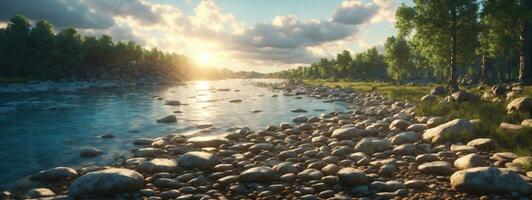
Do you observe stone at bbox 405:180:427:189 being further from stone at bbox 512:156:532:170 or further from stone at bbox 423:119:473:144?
stone at bbox 423:119:473:144

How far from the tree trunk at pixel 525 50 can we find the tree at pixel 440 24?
3417 mm

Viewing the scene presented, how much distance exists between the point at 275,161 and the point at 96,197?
16.0ft

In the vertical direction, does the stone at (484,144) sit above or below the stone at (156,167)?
above

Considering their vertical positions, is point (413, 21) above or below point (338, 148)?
above

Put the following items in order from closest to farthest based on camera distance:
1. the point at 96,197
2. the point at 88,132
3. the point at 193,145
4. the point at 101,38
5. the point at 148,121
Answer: the point at 96,197 < the point at 193,145 < the point at 88,132 < the point at 148,121 < the point at 101,38

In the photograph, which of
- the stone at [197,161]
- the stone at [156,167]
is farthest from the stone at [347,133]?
the stone at [156,167]

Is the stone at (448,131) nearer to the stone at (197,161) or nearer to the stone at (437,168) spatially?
the stone at (437,168)

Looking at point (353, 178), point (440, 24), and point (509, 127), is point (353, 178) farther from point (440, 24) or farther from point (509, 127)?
point (440, 24)

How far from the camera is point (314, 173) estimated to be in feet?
31.7

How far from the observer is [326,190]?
8688 mm

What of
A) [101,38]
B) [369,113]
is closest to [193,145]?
[369,113]

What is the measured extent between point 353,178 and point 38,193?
687cm

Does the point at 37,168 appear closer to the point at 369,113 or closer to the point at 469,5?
the point at 369,113

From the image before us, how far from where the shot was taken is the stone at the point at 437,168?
950cm
